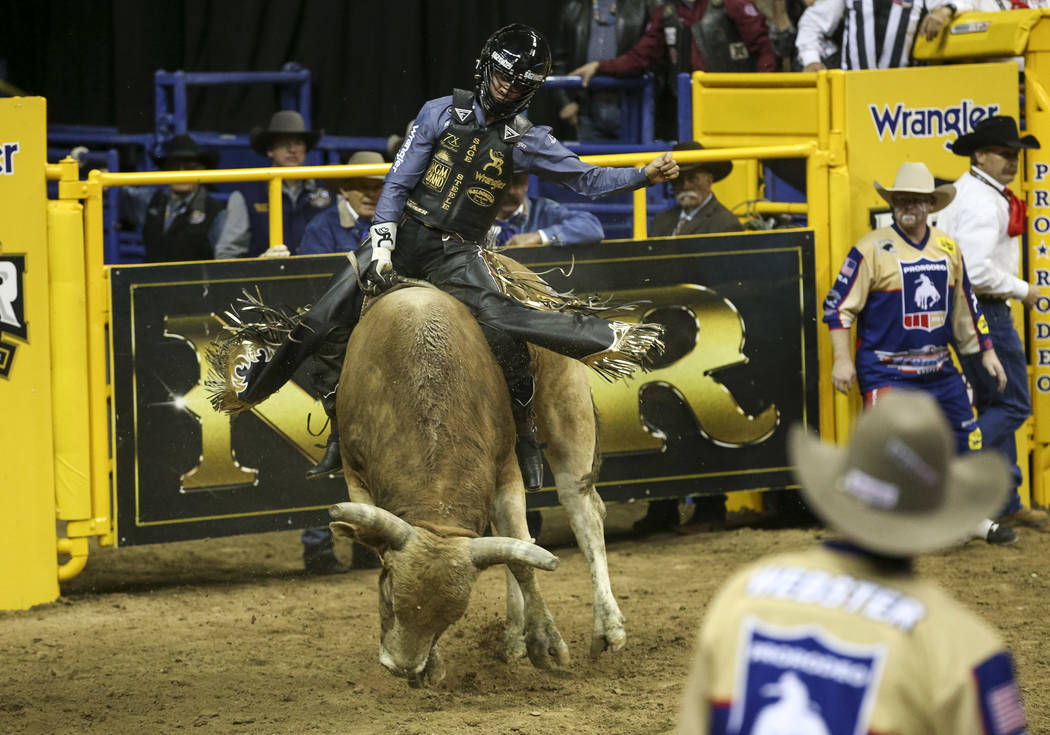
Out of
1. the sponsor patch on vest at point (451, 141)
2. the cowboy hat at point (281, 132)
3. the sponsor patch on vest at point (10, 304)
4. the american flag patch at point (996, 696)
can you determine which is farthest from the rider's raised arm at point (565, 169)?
the american flag patch at point (996, 696)

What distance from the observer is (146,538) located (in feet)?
25.6

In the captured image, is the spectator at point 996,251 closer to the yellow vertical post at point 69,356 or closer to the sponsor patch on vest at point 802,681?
the yellow vertical post at point 69,356

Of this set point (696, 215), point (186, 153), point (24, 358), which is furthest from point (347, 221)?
point (186, 153)

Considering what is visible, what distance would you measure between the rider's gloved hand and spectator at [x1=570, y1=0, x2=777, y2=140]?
5.21m

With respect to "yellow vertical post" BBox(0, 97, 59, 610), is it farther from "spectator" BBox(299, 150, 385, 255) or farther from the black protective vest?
the black protective vest

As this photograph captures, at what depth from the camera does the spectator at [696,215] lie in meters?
9.01

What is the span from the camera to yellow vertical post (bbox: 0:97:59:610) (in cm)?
745

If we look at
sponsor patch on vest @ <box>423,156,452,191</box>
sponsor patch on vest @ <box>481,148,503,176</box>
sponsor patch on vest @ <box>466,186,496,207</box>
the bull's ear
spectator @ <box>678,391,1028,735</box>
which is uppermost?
sponsor patch on vest @ <box>481,148,503,176</box>

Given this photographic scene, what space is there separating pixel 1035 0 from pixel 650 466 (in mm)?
4361

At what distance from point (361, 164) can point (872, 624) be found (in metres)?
6.70

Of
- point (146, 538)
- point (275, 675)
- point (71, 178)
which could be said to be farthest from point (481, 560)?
point (71, 178)

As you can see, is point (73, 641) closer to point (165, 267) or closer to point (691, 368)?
point (165, 267)

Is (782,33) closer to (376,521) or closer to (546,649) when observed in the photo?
(546,649)

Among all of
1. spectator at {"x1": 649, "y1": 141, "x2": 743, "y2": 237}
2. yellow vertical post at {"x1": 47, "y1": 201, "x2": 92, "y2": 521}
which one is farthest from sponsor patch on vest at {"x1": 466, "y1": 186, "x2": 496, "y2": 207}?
spectator at {"x1": 649, "y1": 141, "x2": 743, "y2": 237}
